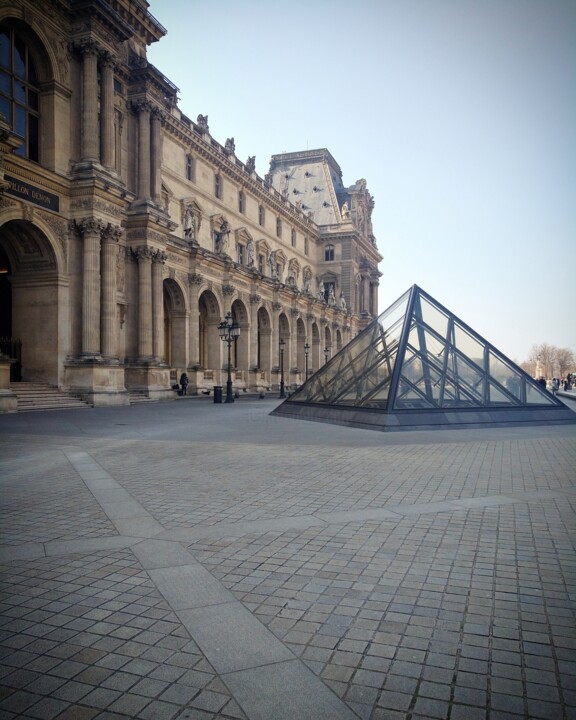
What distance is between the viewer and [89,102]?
24.5 meters

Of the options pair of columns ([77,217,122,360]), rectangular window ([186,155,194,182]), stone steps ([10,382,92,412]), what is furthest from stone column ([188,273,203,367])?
stone steps ([10,382,92,412])

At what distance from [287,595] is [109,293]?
23.2 m

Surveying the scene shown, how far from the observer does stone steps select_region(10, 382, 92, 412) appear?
2072 centimetres

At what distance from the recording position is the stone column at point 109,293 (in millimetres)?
24828

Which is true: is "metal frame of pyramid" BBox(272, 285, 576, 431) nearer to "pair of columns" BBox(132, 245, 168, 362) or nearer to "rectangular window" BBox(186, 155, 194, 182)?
"pair of columns" BBox(132, 245, 168, 362)

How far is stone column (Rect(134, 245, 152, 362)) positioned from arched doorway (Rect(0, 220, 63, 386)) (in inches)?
211

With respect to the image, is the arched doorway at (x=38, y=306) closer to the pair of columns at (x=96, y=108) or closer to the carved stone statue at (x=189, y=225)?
the pair of columns at (x=96, y=108)

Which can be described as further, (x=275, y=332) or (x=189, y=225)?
(x=275, y=332)

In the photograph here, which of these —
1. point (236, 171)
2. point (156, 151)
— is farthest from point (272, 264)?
point (156, 151)

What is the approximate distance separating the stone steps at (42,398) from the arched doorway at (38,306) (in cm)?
76

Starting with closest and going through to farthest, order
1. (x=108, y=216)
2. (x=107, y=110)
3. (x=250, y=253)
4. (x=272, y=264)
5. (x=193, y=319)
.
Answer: (x=108, y=216), (x=107, y=110), (x=193, y=319), (x=250, y=253), (x=272, y=264)

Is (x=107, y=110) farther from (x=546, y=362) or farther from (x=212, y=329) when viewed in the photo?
(x=546, y=362)

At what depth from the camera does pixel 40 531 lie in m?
5.17

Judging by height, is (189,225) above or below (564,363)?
above
